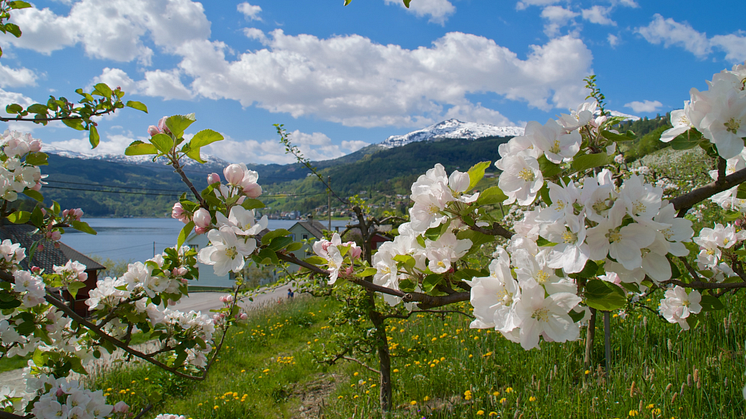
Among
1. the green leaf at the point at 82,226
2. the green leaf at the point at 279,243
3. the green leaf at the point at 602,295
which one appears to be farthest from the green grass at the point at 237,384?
the green leaf at the point at 602,295

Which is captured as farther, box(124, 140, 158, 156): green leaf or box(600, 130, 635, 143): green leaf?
box(124, 140, 158, 156): green leaf

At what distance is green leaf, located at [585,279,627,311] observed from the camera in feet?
2.62

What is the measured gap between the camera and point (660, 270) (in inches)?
32.0

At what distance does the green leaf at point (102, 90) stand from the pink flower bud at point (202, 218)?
1.31 meters

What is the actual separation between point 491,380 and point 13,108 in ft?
13.0

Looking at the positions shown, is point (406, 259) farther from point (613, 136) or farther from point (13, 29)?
point (13, 29)

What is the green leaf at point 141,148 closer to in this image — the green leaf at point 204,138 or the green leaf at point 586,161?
the green leaf at point 204,138

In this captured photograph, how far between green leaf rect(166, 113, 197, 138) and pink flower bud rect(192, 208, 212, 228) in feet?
0.82

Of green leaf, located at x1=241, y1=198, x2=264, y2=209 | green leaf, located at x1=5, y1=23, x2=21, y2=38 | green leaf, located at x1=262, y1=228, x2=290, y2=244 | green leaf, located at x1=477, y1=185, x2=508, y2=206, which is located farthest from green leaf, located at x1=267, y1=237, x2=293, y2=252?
green leaf, located at x1=5, y1=23, x2=21, y2=38

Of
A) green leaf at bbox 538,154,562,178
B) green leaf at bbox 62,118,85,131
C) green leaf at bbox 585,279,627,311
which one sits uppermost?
green leaf at bbox 62,118,85,131

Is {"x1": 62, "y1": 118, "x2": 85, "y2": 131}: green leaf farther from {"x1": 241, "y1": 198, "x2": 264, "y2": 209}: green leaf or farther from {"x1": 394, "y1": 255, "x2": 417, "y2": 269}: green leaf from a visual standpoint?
{"x1": 394, "y1": 255, "x2": 417, "y2": 269}: green leaf

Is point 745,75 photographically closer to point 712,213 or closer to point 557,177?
point 557,177

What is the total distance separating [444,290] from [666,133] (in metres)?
0.76

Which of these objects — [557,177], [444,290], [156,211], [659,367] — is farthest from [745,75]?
[156,211]
